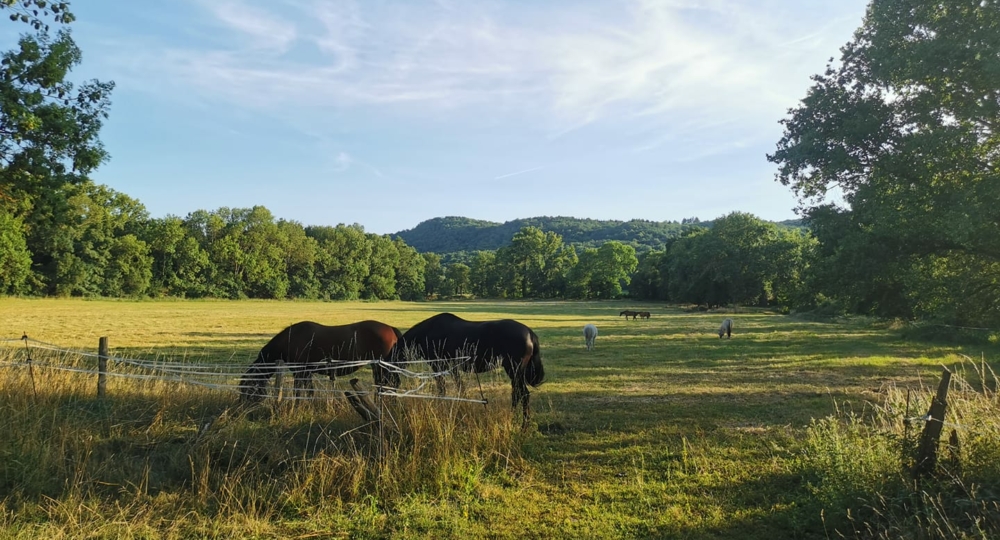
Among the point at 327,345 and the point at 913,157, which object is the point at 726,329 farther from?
the point at 327,345

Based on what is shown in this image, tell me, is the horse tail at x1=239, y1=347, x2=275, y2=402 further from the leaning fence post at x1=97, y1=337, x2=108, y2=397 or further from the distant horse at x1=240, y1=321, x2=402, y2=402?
the leaning fence post at x1=97, y1=337, x2=108, y2=397

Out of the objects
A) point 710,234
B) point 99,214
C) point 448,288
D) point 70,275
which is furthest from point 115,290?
point 710,234

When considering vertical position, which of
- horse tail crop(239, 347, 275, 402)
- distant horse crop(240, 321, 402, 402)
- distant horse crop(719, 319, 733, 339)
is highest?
distant horse crop(240, 321, 402, 402)

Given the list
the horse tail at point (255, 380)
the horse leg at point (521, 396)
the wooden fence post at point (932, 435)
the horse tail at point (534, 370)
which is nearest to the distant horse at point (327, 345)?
the horse tail at point (255, 380)

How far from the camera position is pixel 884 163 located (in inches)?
604

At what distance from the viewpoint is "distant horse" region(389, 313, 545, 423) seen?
7664mm

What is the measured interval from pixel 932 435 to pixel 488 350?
5276 mm

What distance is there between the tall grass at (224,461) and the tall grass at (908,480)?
10.2 ft

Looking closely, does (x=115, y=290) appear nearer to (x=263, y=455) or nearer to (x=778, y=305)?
(x=263, y=455)

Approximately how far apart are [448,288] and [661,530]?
10722 centimetres

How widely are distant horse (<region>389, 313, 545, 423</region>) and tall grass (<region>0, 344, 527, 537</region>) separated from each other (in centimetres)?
97

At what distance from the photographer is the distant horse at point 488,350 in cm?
766

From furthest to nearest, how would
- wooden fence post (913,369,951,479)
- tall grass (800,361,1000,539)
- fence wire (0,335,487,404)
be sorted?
fence wire (0,335,487,404) < wooden fence post (913,369,951,479) < tall grass (800,361,1000,539)

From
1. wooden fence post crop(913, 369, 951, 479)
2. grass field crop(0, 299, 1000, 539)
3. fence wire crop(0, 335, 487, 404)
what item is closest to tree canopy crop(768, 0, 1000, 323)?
grass field crop(0, 299, 1000, 539)
